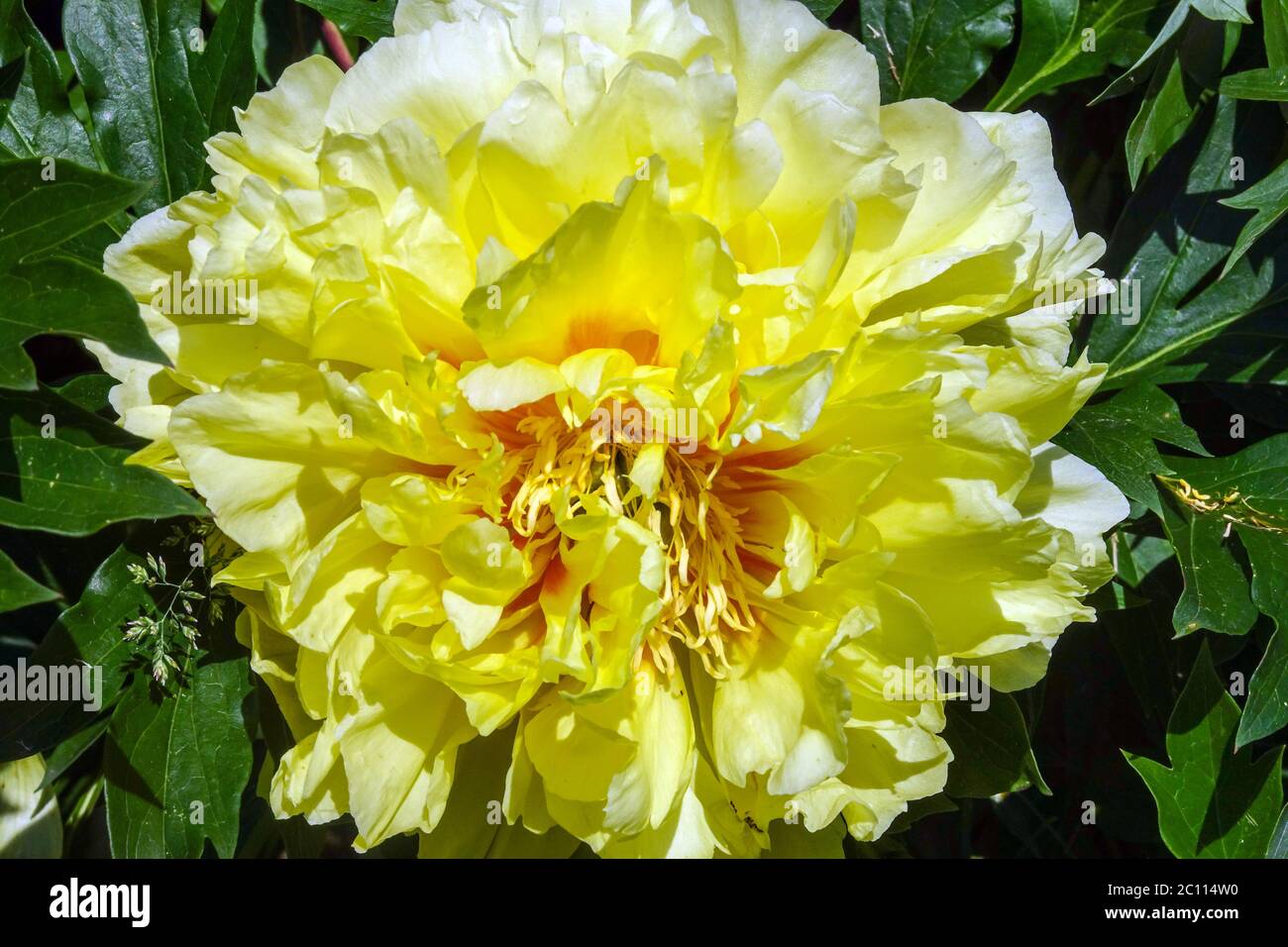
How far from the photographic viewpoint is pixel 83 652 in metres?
1.19

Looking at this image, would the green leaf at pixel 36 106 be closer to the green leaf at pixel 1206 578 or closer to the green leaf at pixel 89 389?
the green leaf at pixel 89 389

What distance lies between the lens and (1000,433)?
1.03 metres

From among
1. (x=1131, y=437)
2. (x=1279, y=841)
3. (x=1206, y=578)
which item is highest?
(x=1131, y=437)

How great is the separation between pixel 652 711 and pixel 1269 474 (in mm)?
788

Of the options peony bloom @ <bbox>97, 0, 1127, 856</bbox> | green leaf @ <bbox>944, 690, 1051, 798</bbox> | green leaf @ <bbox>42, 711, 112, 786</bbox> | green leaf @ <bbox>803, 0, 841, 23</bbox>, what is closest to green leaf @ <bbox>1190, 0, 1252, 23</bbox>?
peony bloom @ <bbox>97, 0, 1127, 856</bbox>

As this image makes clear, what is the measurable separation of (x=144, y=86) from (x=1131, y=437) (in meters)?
1.19

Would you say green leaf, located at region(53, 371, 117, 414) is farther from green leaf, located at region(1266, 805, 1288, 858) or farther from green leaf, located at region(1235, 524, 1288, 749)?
Result: green leaf, located at region(1266, 805, 1288, 858)

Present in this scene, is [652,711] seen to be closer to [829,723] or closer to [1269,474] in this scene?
[829,723]

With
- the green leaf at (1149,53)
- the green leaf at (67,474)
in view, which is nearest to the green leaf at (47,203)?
the green leaf at (67,474)

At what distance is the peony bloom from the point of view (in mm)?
1025

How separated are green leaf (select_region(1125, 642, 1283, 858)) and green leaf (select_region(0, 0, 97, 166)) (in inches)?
55.2

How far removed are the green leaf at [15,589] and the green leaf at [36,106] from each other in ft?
1.66

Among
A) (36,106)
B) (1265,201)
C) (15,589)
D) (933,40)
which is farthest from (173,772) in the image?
(1265,201)

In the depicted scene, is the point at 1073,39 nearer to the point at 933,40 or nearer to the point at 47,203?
the point at 933,40
